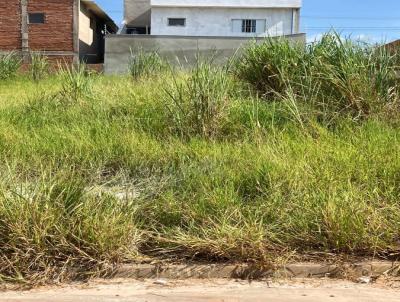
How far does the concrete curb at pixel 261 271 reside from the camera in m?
4.25

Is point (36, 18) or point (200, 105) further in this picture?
point (36, 18)

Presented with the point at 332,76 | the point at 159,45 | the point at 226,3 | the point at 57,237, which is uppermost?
the point at 226,3

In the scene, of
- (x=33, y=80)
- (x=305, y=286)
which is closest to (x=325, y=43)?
(x=305, y=286)

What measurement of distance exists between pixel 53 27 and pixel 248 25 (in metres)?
11.4

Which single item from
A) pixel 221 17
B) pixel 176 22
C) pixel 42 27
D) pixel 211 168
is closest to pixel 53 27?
pixel 42 27

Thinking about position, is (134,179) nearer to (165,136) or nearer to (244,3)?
(165,136)

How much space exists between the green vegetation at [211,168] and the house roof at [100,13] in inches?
935

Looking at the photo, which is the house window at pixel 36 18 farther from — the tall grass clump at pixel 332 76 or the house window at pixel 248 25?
the tall grass clump at pixel 332 76

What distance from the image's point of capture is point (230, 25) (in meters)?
32.0

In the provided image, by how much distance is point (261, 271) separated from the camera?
4.25m

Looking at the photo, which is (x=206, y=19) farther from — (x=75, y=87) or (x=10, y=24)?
(x=75, y=87)

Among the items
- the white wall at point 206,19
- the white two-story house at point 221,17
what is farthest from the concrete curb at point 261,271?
the white wall at point 206,19

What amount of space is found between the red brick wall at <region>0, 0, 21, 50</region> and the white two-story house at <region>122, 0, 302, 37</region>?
25.4 feet

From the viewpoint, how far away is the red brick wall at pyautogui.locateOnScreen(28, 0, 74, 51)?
2878 cm
